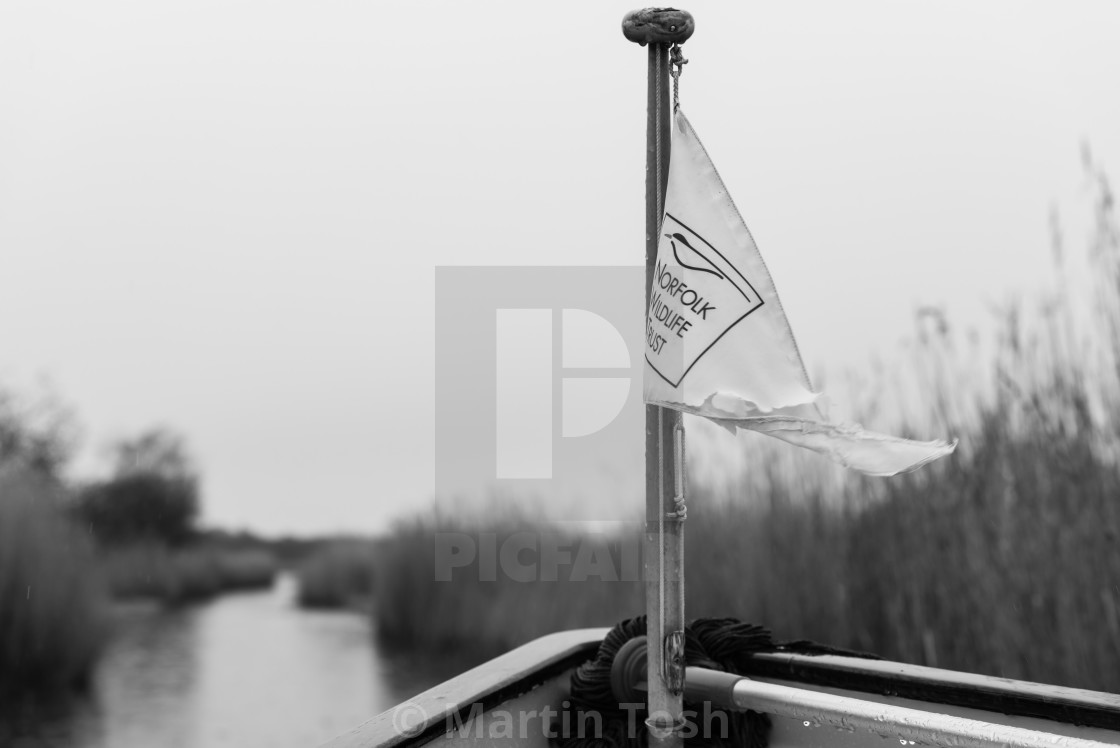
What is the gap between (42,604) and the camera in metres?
6.38

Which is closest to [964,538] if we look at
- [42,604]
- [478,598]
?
[478,598]

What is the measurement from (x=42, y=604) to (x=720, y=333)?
6.80m

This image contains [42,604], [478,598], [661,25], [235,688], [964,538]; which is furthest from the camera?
[235,688]

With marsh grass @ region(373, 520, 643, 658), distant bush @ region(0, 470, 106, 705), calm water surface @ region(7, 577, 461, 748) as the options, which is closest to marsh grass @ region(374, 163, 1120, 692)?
marsh grass @ region(373, 520, 643, 658)

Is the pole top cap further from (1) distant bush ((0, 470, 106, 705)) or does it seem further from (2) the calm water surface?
(1) distant bush ((0, 470, 106, 705))

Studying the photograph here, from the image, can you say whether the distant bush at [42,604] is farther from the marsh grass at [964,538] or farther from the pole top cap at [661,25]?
the pole top cap at [661,25]

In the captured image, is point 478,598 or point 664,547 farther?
point 478,598

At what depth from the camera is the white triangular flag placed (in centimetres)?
89

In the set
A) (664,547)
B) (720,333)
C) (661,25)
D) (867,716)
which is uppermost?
(661,25)

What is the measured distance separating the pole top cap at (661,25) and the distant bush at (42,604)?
6.67 meters

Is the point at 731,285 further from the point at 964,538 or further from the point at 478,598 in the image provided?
the point at 478,598

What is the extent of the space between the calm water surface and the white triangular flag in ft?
12.6

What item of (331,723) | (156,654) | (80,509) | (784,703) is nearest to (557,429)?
(784,703)

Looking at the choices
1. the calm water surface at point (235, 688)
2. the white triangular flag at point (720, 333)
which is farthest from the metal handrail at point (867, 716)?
the calm water surface at point (235, 688)
